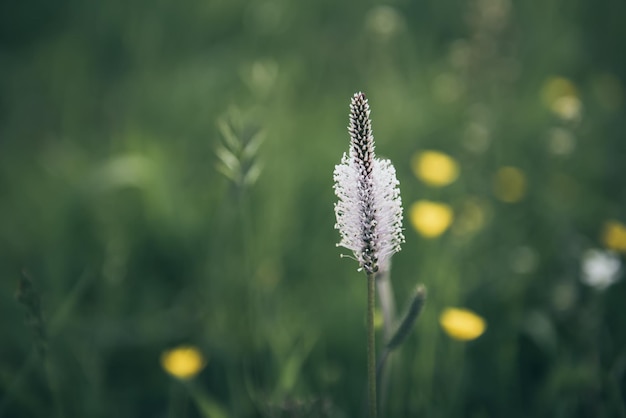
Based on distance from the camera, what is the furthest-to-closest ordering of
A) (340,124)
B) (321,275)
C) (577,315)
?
(340,124) < (321,275) < (577,315)

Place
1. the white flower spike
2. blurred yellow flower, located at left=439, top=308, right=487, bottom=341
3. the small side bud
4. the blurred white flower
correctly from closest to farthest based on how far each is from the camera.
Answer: the white flower spike, the small side bud, blurred yellow flower, located at left=439, top=308, right=487, bottom=341, the blurred white flower

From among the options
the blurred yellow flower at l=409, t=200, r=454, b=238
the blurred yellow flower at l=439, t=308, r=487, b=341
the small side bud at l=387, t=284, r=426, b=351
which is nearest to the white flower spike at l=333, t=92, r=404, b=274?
the small side bud at l=387, t=284, r=426, b=351

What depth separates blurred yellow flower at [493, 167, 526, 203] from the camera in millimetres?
2680

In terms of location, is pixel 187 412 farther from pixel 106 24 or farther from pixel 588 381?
pixel 106 24

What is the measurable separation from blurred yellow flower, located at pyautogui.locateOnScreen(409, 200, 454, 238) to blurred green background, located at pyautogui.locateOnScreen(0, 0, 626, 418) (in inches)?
0.5

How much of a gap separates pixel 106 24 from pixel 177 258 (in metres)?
1.86

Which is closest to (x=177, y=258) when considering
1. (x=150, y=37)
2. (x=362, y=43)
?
(x=150, y=37)

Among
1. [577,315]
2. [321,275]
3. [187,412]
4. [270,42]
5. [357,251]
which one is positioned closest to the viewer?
[357,251]

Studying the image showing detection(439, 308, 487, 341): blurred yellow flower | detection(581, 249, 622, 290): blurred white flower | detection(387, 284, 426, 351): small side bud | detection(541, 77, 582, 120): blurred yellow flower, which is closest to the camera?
detection(387, 284, 426, 351): small side bud

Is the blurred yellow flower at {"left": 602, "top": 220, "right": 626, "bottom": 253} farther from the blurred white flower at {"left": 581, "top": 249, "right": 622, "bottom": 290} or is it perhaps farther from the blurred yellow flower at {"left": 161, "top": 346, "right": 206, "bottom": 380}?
the blurred yellow flower at {"left": 161, "top": 346, "right": 206, "bottom": 380}

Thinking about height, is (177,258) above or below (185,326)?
above

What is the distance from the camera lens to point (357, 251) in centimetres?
111

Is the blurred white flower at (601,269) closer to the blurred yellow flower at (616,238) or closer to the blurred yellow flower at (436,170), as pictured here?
the blurred yellow flower at (616,238)

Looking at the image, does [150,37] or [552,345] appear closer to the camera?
[552,345]
